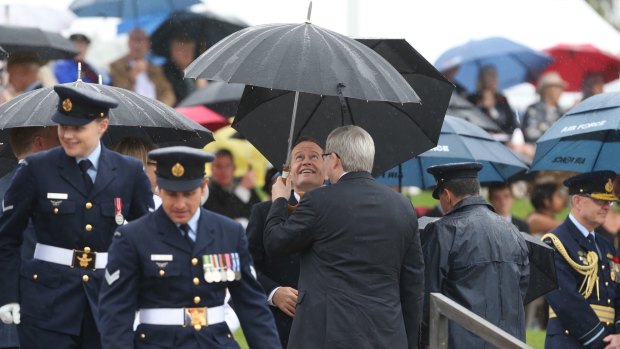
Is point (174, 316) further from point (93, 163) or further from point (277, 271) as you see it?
point (277, 271)

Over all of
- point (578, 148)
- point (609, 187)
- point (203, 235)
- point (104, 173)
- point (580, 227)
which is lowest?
point (580, 227)

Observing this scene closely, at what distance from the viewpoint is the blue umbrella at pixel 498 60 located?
699 inches

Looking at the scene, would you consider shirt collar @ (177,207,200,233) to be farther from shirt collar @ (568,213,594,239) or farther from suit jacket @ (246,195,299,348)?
shirt collar @ (568,213,594,239)

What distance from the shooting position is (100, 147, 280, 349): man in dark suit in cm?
615

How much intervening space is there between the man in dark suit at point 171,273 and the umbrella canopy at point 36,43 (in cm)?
695

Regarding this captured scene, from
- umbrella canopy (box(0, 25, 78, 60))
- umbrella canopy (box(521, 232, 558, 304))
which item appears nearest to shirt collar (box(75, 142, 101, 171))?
umbrella canopy (box(521, 232, 558, 304))

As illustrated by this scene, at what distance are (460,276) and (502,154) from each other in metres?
2.48

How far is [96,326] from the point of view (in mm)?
7012

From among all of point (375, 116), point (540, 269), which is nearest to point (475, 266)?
point (540, 269)

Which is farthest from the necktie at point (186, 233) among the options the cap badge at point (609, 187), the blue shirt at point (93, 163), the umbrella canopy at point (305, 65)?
the cap badge at point (609, 187)

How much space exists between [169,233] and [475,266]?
2.45 m

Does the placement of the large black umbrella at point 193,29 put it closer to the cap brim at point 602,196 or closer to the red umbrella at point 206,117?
the red umbrella at point 206,117

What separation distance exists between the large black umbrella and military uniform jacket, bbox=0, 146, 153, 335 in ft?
26.4

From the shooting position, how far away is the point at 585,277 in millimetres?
9438
